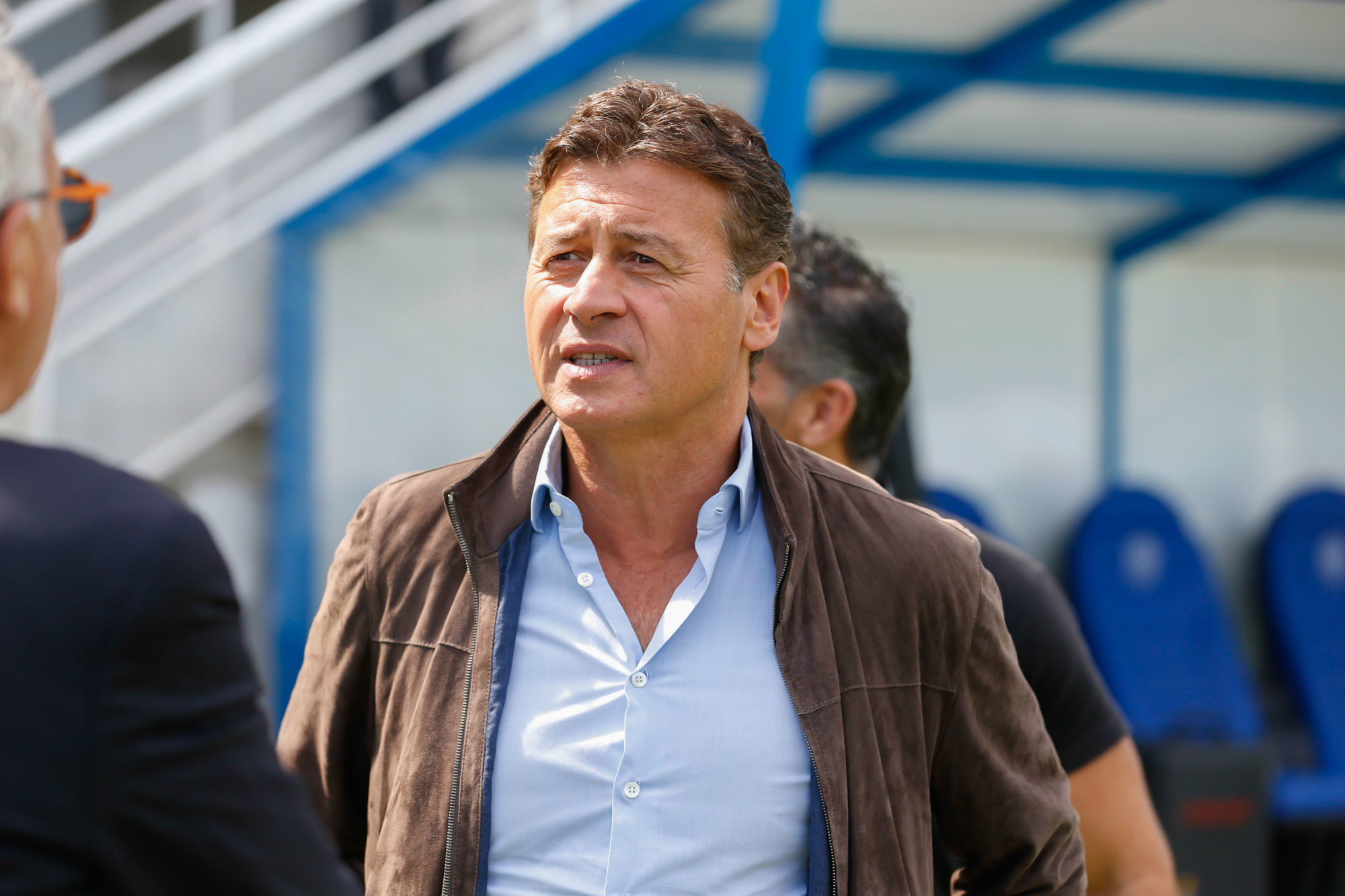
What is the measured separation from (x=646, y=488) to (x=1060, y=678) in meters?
0.74

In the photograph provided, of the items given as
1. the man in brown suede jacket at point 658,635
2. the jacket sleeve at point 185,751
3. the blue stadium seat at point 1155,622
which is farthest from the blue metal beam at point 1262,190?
the jacket sleeve at point 185,751

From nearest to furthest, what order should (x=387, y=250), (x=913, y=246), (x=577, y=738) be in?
1. (x=577, y=738)
2. (x=387, y=250)
3. (x=913, y=246)

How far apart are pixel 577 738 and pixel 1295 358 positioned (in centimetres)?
686

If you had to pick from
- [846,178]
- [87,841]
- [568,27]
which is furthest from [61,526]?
[846,178]

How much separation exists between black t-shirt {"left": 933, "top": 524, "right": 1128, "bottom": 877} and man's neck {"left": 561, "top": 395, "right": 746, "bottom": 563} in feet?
1.70

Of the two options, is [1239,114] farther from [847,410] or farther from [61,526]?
[61,526]

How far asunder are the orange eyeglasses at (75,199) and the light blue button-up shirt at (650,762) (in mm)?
793

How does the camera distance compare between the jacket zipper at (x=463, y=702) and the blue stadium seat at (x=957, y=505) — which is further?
the blue stadium seat at (x=957, y=505)

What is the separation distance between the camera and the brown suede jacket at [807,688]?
1712 mm

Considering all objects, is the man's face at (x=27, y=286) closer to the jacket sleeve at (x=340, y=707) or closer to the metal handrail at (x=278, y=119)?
the jacket sleeve at (x=340, y=707)

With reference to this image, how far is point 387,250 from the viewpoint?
4902 mm

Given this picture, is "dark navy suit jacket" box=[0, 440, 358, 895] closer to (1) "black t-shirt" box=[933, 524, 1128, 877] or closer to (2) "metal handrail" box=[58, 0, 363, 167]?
(1) "black t-shirt" box=[933, 524, 1128, 877]

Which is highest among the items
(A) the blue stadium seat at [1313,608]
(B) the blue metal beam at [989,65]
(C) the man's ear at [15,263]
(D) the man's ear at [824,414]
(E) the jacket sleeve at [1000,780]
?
(B) the blue metal beam at [989,65]

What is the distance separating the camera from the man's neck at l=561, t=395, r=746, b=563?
1.92m
